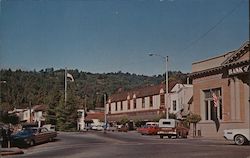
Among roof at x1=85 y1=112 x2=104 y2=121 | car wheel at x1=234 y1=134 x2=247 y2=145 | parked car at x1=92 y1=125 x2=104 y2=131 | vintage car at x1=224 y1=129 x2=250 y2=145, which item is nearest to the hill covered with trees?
roof at x1=85 y1=112 x2=104 y2=121

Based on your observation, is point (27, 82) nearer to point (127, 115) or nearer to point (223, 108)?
point (223, 108)

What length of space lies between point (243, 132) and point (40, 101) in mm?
10589

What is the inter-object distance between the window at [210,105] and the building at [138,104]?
3.54 meters

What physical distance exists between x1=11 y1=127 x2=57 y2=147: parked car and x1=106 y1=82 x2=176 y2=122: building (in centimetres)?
383

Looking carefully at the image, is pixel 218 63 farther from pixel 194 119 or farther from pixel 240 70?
pixel 194 119

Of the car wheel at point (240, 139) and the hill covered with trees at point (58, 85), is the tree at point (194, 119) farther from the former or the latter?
the car wheel at point (240, 139)

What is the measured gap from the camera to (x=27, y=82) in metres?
19.2

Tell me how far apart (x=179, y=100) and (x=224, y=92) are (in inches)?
656

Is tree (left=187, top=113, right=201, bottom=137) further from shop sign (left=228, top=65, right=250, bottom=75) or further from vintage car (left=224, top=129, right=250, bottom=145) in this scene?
vintage car (left=224, top=129, right=250, bottom=145)

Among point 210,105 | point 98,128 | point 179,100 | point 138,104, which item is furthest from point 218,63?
point 179,100

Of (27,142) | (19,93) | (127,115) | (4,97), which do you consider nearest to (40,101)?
(27,142)

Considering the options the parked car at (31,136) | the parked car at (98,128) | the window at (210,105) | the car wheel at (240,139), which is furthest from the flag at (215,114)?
the parked car at (31,136)

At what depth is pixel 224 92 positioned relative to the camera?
28891 millimetres

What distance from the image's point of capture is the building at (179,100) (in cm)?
4267
